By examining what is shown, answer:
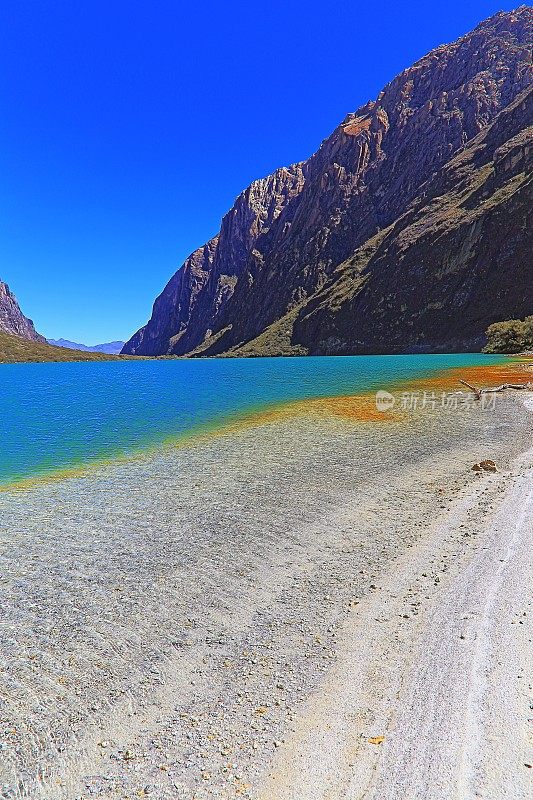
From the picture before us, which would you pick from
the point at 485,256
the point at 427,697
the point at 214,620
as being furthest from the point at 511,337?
the point at 427,697

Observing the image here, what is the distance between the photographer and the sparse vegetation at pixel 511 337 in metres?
108

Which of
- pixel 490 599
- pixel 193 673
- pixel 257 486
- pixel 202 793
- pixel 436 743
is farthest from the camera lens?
pixel 257 486

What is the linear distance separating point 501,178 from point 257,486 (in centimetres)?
21465

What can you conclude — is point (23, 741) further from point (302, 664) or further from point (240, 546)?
point (240, 546)

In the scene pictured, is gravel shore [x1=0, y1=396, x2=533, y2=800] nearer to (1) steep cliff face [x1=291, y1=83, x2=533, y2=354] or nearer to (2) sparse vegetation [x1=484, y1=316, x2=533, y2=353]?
(2) sparse vegetation [x1=484, y1=316, x2=533, y2=353]

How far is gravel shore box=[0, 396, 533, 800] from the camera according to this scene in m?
4.99

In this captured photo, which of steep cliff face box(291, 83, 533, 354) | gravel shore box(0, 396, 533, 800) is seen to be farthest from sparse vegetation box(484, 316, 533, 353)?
gravel shore box(0, 396, 533, 800)

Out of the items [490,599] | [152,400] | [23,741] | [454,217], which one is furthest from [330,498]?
[454,217]

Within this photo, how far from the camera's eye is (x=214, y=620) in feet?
25.8

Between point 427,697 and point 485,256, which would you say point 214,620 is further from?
point 485,256

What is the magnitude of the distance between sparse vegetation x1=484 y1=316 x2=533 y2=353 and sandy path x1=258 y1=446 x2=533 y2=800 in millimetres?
114268

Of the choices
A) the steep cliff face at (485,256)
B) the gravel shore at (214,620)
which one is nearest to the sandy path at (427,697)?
the gravel shore at (214,620)

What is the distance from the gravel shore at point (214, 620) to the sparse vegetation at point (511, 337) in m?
108

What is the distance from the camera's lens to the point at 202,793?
459cm
